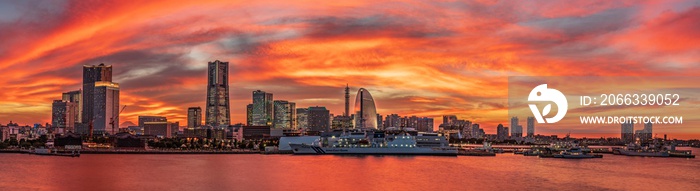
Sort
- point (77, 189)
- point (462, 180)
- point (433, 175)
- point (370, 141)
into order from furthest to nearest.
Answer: point (370, 141) < point (433, 175) < point (462, 180) < point (77, 189)

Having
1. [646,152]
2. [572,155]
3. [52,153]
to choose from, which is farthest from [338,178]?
[646,152]

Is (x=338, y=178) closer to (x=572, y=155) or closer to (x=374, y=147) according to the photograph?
(x=374, y=147)

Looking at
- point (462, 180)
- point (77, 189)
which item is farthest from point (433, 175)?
point (77, 189)

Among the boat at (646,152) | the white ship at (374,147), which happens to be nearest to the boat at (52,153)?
the white ship at (374,147)

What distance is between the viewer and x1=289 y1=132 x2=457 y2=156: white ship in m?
111

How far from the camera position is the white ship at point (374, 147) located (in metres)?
111

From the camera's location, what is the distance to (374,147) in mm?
112500

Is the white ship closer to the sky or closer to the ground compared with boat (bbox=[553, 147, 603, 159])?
closer to the sky

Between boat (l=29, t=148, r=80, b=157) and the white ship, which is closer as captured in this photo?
the white ship

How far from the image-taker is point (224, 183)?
5709 centimetres

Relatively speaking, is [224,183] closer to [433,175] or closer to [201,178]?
[201,178]

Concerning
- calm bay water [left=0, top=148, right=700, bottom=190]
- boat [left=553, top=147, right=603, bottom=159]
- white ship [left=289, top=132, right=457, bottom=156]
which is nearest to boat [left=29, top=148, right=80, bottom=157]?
white ship [left=289, top=132, right=457, bottom=156]

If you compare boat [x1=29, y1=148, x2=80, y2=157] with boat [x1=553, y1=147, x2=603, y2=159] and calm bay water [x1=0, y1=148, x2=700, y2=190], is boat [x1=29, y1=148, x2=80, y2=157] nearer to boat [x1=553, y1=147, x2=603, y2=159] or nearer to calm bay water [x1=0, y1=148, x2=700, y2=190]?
calm bay water [x1=0, y1=148, x2=700, y2=190]

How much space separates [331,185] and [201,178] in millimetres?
13037
